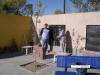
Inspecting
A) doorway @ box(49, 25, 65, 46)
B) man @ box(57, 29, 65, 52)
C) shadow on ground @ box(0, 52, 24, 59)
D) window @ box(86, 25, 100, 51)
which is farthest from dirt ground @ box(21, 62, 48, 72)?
doorway @ box(49, 25, 65, 46)

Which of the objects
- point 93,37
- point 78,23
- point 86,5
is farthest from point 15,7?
point 93,37

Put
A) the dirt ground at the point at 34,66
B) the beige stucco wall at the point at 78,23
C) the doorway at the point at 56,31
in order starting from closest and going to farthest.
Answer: the dirt ground at the point at 34,66 < the beige stucco wall at the point at 78,23 < the doorway at the point at 56,31

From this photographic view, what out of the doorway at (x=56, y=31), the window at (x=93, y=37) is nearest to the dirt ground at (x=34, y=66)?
the window at (x=93, y=37)

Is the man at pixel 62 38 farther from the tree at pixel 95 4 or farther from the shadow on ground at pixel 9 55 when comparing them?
the tree at pixel 95 4

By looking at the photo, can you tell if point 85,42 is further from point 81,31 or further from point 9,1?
point 9,1

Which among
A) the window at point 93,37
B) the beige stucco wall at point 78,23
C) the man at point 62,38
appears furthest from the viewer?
the man at point 62,38

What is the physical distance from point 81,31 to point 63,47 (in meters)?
1.70

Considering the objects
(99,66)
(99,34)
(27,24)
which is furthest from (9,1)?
(99,66)

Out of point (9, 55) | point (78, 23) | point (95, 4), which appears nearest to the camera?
point (78, 23)

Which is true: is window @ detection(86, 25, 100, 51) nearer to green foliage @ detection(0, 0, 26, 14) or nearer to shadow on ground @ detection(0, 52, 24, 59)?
shadow on ground @ detection(0, 52, 24, 59)

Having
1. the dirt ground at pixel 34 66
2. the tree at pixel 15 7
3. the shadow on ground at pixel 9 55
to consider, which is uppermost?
the tree at pixel 15 7

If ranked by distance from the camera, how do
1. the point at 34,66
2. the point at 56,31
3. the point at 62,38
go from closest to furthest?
1. the point at 34,66
2. the point at 62,38
3. the point at 56,31

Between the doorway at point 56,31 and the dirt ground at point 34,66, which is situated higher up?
the doorway at point 56,31

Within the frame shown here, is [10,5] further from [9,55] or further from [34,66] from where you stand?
[34,66]
